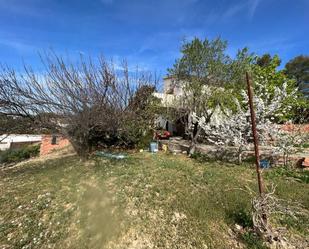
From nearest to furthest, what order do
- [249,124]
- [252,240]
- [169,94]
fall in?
[252,240] < [249,124] < [169,94]

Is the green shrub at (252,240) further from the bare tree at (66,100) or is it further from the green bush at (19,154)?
the green bush at (19,154)

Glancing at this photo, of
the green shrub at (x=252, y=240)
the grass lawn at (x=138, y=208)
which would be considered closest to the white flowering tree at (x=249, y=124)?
the grass lawn at (x=138, y=208)

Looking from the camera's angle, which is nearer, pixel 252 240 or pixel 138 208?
pixel 252 240

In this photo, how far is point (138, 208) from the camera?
3.97 metres

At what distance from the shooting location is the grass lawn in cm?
321

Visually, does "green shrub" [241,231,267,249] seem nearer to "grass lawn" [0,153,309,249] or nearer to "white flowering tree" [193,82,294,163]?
"grass lawn" [0,153,309,249]

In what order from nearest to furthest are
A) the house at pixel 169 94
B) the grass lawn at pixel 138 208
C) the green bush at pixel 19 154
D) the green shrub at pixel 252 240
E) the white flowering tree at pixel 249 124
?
the green shrub at pixel 252 240 < the grass lawn at pixel 138 208 < the white flowering tree at pixel 249 124 < the house at pixel 169 94 < the green bush at pixel 19 154

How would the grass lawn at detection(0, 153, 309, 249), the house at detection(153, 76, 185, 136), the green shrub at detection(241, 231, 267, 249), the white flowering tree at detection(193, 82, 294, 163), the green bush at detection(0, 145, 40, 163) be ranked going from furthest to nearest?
the green bush at detection(0, 145, 40, 163) < the house at detection(153, 76, 185, 136) < the white flowering tree at detection(193, 82, 294, 163) < the grass lawn at detection(0, 153, 309, 249) < the green shrub at detection(241, 231, 267, 249)

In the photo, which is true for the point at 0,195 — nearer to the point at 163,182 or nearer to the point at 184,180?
the point at 163,182

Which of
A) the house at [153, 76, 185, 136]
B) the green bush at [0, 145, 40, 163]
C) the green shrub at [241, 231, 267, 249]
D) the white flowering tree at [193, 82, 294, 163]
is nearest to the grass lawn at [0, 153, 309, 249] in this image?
the green shrub at [241, 231, 267, 249]

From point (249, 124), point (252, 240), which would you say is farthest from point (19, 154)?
point (252, 240)

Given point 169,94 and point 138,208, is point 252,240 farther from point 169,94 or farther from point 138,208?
point 169,94

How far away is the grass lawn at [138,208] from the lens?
321cm

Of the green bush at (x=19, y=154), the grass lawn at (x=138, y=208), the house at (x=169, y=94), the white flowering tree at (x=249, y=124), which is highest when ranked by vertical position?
the house at (x=169, y=94)
